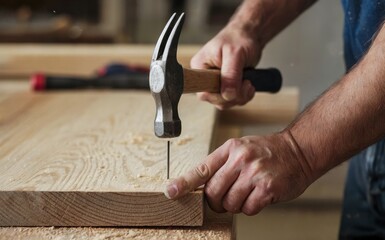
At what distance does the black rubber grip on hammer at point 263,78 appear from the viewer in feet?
5.45

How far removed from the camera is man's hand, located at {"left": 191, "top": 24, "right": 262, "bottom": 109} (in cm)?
162

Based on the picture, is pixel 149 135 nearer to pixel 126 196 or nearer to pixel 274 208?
pixel 126 196

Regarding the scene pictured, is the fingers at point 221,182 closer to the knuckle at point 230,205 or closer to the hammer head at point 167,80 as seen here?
the knuckle at point 230,205

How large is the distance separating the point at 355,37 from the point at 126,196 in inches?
28.7

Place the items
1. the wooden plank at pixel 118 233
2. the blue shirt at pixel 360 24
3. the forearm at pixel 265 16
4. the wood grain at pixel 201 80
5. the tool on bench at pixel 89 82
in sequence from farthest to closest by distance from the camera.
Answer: the tool on bench at pixel 89 82 → the forearm at pixel 265 16 → the blue shirt at pixel 360 24 → the wood grain at pixel 201 80 → the wooden plank at pixel 118 233

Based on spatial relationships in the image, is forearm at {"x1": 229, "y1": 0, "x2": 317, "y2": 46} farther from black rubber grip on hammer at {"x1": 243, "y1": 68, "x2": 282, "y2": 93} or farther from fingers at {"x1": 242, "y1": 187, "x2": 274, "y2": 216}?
fingers at {"x1": 242, "y1": 187, "x2": 274, "y2": 216}

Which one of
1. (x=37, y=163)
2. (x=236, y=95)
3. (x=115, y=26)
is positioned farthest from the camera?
(x=115, y=26)

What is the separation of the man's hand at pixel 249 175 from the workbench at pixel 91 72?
0.16ft

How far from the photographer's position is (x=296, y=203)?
8.20 ft

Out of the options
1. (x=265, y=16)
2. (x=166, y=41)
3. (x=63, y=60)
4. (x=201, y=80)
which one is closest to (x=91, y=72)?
(x=63, y=60)

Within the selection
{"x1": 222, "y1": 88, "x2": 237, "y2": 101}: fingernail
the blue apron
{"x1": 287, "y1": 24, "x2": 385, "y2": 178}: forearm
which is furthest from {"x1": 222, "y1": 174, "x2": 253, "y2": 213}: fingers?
the blue apron

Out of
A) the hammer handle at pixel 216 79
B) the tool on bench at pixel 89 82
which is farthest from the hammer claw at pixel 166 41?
the tool on bench at pixel 89 82

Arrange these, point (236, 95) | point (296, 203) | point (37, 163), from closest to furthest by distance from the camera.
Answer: point (37, 163)
point (236, 95)
point (296, 203)

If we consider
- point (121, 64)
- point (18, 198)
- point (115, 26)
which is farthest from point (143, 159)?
point (115, 26)
